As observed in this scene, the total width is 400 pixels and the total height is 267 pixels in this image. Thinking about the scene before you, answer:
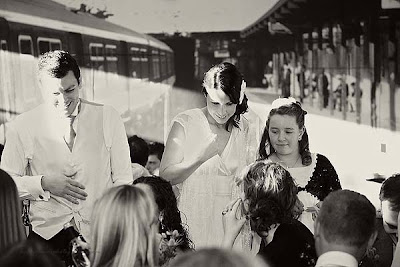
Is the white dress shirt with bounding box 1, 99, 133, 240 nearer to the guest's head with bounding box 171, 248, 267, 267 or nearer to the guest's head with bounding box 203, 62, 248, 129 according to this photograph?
the guest's head with bounding box 203, 62, 248, 129

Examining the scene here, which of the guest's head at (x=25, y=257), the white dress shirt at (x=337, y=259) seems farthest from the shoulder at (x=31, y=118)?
the guest's head at (x=25, y=257)

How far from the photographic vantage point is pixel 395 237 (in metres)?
3.73

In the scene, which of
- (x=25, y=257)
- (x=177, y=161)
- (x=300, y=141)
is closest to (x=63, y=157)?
(x=177, y=161)

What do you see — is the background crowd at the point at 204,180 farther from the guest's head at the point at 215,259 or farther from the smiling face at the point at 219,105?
the guest's head at the point at 215,259

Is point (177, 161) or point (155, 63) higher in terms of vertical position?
point (155, 63)

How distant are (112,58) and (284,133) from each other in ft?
7.63

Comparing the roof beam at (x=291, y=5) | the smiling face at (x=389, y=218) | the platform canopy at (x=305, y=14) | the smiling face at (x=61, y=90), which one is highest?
the roof beam at (x=291, y=5)

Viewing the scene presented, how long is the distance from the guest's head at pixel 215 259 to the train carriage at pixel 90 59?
4348 millimetres

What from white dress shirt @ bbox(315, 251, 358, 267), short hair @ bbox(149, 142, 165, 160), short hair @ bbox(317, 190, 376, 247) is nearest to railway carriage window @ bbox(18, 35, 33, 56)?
short hair @ bbox(149, 142, 165, 160)

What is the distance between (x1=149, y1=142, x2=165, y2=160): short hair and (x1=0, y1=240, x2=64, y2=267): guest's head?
3921 mm

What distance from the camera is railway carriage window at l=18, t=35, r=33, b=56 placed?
574 cm

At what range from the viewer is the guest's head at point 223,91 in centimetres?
383

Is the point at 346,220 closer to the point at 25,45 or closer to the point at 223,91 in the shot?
the point at 223,91

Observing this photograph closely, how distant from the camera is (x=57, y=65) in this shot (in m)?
3.56
